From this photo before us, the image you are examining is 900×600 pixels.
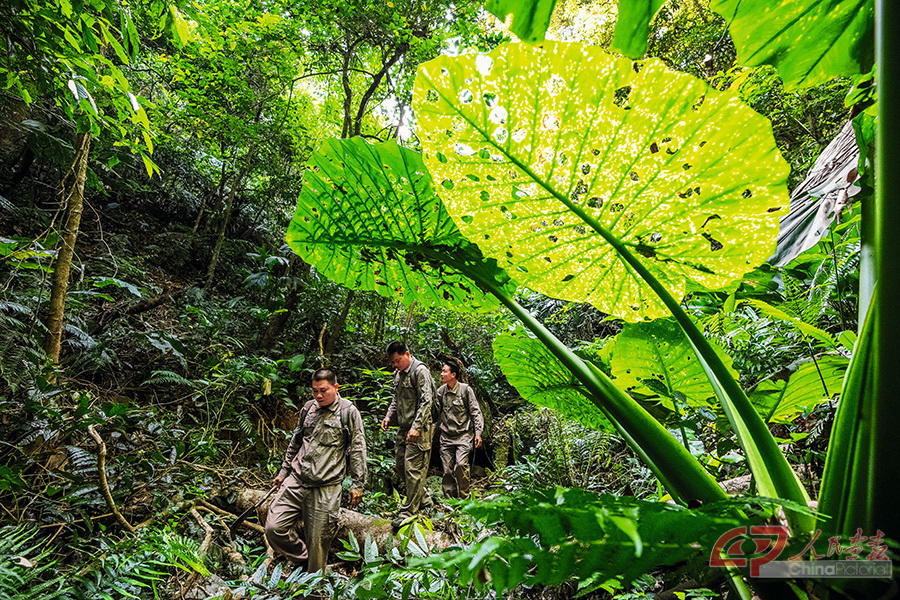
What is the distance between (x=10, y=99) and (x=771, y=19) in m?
7.26

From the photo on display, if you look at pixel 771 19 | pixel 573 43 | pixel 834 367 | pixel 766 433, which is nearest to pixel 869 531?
pixel 766 433

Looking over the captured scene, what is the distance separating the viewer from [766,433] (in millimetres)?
666

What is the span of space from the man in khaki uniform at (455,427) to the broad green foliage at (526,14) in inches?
176

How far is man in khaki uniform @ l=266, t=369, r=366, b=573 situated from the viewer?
3432 mm

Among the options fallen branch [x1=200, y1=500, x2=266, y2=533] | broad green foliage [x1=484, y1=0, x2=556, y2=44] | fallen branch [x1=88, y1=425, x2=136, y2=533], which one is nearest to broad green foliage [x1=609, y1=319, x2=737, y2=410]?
broad green foliage [x1=484, y1=0, x2=556, y2=44]

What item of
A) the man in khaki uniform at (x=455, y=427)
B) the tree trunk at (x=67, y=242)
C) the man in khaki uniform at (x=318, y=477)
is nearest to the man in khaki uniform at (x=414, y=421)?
the man in khaki uniform at (x=455, y=427)

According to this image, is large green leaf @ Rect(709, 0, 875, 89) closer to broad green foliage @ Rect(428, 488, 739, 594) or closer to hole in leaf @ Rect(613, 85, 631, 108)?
hole in leaf @ Rect(613, 85, 631, 108)

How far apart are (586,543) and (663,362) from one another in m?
0.91

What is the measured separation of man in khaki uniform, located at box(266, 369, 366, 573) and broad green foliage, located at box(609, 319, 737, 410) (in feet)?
9.31

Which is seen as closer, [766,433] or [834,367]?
[766,433]

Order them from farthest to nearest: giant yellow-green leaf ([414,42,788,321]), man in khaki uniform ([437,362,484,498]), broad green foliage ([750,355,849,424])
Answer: man in khaki uniform ([437,362,484,498]), broad green foliage ([750,355,849,424]), giant yellow-green leaf ([414,42,788,321])

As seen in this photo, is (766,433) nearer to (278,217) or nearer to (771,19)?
(771,19)

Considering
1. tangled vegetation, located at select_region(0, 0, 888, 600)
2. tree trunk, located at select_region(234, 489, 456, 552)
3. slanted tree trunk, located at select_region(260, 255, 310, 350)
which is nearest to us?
tangled vegetation, located at select_region(0, 0, 888, 600)

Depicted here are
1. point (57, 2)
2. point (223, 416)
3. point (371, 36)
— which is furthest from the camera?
point (371, 36)
